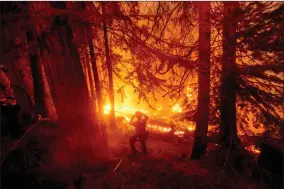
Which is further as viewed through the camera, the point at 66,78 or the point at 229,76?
the point at 229,76

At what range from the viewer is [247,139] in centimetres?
769

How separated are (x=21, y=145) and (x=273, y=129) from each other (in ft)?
29.1

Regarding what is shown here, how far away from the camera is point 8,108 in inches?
185

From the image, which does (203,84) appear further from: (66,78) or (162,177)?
(66,78)

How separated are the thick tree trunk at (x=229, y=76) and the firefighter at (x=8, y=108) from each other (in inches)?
247

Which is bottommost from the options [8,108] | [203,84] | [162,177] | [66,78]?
[162,177]

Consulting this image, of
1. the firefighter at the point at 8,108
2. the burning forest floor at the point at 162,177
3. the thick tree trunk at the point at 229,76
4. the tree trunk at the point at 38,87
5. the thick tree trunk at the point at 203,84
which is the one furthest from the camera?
the tree trunk at the point at 38,87

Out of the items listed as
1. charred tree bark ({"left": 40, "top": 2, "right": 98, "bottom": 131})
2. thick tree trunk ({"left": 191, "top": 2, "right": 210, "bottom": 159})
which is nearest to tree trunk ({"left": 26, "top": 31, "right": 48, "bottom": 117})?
charred tree bark ({"left": 40, "top": 2, "right": 98, "bottom": 131})

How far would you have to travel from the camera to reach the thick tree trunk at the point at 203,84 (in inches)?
257

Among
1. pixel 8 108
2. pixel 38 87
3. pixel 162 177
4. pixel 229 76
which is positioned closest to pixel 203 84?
pixel 229 76

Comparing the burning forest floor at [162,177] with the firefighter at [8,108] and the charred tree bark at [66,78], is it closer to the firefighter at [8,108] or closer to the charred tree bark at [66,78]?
the charred tree bark at [66,78]

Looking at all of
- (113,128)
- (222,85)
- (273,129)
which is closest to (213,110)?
(222,85)

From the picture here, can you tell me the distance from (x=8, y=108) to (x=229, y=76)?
7047mm

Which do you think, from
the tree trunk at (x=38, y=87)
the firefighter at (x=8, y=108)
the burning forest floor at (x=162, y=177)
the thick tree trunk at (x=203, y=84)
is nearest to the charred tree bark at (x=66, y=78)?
the firefighter at (x=8, y=108)
